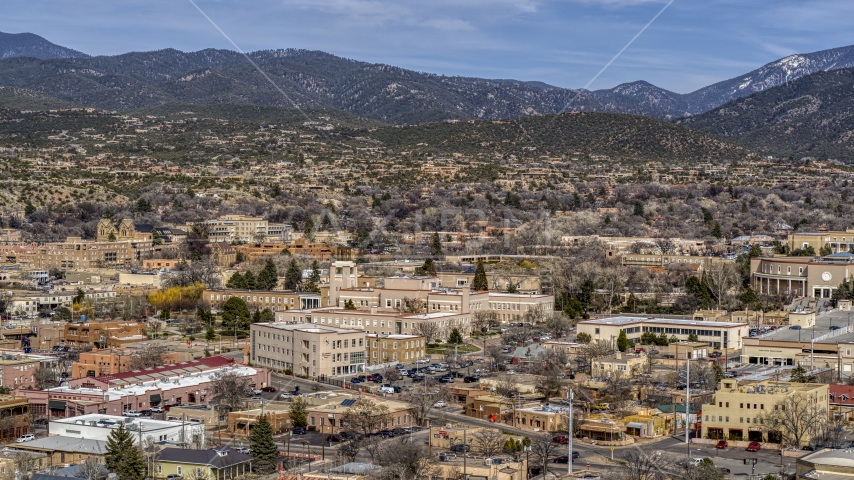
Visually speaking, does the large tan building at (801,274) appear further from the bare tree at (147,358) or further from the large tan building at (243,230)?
the large tan building at (243,230)

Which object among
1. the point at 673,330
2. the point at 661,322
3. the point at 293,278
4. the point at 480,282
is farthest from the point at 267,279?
the point at 673,330

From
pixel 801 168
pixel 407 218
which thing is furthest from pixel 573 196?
pixel 801 168

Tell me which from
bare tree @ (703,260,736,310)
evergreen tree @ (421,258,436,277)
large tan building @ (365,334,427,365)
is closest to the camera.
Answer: large tan building @ (365,334,427,365)

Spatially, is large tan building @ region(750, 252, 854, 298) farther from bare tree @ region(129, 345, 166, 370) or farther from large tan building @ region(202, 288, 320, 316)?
bare tree @ region(129, 345, 166, 370)

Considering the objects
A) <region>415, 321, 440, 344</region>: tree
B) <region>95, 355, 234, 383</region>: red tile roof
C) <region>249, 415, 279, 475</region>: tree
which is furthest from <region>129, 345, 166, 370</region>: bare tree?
<region>249, 415, 279, 475</region>: tree

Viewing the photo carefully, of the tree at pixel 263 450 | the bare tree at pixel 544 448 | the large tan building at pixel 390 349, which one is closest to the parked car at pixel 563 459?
the bare tree at pixel 544 448

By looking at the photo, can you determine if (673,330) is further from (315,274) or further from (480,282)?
(315,274)

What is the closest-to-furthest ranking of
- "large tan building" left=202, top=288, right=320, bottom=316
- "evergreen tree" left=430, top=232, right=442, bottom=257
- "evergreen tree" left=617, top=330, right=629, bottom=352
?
"evergreen tree" left=617, top=330, right=629, bottom=352 → "large tan building" left=202, top=288, right=320, bottom=316 → "evergreen tree" left=430, top=232, right=442, bottom=257
